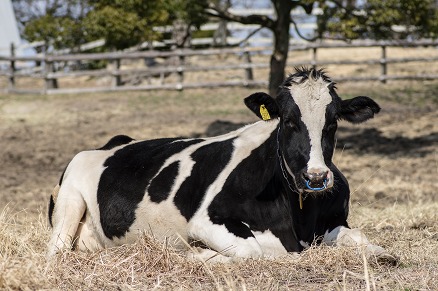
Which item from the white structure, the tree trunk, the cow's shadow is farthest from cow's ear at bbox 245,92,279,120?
the white structure

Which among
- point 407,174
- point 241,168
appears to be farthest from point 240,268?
point 407,174

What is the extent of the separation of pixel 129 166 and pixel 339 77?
695 inches

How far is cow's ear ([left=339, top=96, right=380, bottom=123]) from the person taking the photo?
19.0 feet

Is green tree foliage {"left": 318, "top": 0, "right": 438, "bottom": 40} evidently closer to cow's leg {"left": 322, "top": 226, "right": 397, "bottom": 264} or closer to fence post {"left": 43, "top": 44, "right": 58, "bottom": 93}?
cow's leg {"left": 322, "top": 226, "right": 397, "bottom": 264}

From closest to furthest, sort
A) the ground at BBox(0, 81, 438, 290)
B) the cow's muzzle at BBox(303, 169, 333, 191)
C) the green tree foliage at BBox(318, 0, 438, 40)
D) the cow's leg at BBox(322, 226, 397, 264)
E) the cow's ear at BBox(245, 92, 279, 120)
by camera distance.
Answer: the ground at BBox(0, 81, 438, 290) < the cow's muzzle at BBox(303, 169, 333, 191) < the cow's leg at BBox(322, 226, 397, 264) < the cow's ear at BBox(245, 92, 279, 120) < the green tree foliage at BBox(318, 0, 438, 40)

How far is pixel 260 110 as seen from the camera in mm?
5836

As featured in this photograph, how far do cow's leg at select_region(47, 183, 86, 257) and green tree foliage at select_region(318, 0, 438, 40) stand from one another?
9.03 metres

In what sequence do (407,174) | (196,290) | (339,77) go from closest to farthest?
(196,290) → (407,174) → (339,77)

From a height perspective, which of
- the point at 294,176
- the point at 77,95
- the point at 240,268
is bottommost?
the point at 77,95

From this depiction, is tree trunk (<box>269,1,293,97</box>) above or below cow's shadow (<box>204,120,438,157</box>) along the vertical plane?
above

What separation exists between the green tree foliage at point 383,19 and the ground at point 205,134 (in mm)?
2107

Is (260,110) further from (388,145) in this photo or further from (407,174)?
(388,145)

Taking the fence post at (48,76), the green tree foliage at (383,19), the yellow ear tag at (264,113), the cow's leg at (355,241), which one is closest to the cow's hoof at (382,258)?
the cow's leg at (355,241)

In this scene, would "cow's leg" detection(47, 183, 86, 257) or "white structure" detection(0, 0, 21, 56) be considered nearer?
"cow's leg" detection(47, 183, 86, 257)
